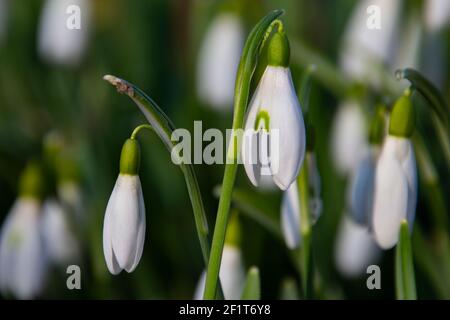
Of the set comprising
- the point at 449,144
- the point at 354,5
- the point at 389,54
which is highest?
the point at 354,5

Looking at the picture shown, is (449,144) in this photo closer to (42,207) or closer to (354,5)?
(42,207)

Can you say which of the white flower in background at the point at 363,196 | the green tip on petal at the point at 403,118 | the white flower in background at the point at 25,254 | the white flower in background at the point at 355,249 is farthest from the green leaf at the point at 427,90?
the white flower in background at the point at 25,254

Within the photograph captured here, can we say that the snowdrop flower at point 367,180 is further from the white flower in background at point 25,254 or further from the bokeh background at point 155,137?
the white flower in background at point 25,254

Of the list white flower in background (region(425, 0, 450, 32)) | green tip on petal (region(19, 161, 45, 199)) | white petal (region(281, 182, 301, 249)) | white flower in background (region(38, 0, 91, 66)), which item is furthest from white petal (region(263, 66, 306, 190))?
white flower in background (region(38, 0, 91, 66))
